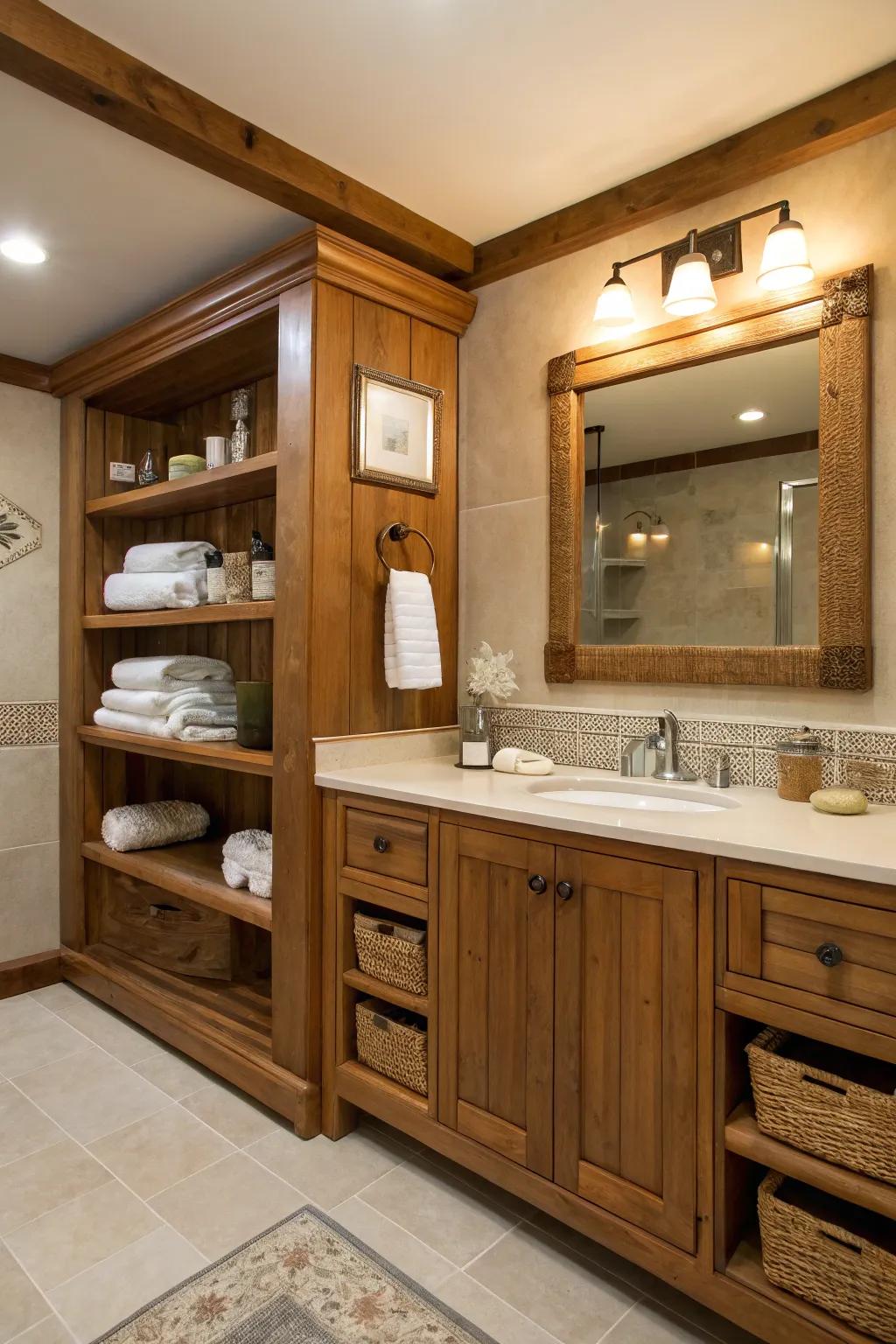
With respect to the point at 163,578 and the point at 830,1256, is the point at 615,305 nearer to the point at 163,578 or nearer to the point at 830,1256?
the point at 163,578

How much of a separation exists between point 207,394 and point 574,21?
1870 mm

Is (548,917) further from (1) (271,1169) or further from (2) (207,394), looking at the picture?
(2) (207,394)

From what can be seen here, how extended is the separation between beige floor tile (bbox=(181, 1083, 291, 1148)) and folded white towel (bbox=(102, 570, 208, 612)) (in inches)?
58.9

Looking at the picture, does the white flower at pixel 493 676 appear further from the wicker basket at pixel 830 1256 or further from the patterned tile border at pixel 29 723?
the patterned tile border at pixel 29 723

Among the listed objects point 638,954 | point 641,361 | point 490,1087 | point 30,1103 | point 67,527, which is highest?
point 641,361

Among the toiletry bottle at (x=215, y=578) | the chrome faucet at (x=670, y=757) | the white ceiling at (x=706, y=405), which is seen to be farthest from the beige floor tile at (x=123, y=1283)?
the white ceiling at (x=706, y=405)

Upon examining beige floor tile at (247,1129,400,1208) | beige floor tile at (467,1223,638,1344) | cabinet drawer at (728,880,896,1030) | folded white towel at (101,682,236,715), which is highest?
folded white towel at (101,682,236,715)

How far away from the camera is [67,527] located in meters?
3.14

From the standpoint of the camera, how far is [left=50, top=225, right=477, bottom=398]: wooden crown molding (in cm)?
209

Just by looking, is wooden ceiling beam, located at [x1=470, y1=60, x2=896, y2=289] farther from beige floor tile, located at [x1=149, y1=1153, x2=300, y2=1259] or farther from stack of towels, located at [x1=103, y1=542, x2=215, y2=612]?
beige floor tile, located at [x1=149, y1=1153, x2=300, y2=1259]

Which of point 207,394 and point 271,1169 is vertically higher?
point 207,394

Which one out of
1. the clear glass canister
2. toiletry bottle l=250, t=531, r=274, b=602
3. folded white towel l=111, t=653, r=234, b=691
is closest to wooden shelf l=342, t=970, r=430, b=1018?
the clear glass canister

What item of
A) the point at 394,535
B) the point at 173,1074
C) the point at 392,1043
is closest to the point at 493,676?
the point at 394,535

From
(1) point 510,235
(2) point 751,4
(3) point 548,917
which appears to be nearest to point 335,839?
(3) point 548,917
